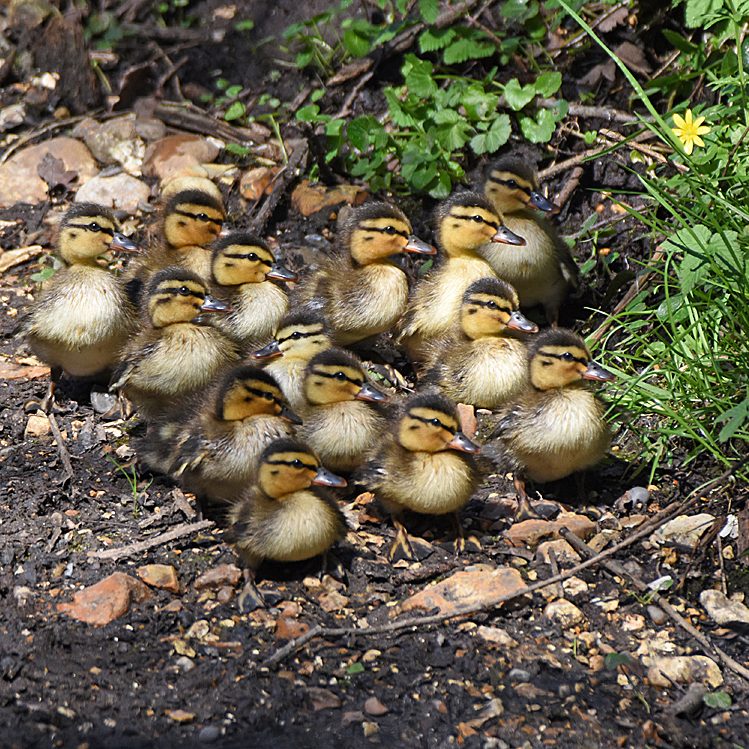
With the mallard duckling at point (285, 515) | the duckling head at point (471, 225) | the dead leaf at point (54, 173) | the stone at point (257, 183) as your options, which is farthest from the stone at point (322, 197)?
the mallard duckling at point (285, 515)

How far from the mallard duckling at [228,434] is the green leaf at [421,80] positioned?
286 cm

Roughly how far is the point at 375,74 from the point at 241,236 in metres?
2.58

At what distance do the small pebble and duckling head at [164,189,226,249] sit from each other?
10.6 ft

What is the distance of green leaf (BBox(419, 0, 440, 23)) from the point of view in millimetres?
7352

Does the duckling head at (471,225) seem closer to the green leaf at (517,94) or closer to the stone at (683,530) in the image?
the green leaf at (517,94)

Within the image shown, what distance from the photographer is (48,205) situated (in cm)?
813

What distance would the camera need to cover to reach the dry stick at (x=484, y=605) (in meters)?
4.31

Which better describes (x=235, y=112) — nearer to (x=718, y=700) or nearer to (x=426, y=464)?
(x=426, y=464)

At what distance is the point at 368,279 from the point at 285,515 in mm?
1968

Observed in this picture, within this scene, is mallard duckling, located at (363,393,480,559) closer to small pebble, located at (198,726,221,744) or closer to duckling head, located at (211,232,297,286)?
small pebble, located at (198,726,221,744)

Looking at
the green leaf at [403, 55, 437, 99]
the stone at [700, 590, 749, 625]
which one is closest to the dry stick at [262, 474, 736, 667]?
the stone at [700, 590, 749, 625]

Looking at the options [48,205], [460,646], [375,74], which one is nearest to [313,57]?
[375,74]

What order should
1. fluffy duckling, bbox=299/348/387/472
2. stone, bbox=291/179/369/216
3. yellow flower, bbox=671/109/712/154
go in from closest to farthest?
1. fluffy duckling, bbox=299/348/387/472
2. yellow flower, bbox=671/109/712/154
3. stone, bbox=291/179/369/216

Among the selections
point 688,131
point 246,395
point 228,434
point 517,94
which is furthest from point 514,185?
point 228,434
